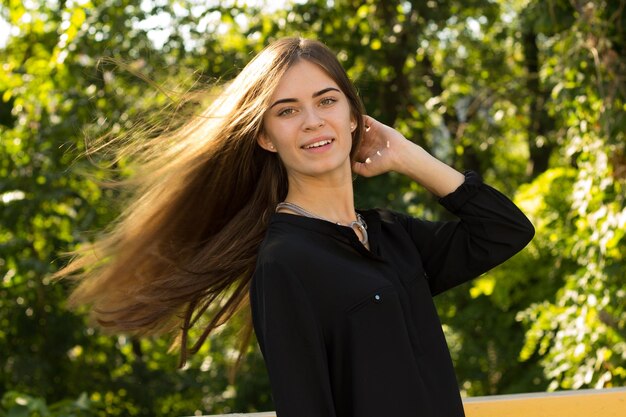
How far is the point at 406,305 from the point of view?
2.05 metres

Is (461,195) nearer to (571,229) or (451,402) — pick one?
(451,402)

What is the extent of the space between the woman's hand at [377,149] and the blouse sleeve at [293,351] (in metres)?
0.56

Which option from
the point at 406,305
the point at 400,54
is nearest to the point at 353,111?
the point at 406,305

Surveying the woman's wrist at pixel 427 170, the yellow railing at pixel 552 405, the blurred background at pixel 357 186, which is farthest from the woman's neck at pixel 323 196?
the blurred background at pixel 357 186

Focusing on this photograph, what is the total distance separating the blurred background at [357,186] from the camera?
4402 mm

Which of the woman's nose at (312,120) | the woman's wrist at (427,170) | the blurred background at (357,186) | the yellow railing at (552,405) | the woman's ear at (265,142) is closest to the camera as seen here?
the woman's nose at (312,120)

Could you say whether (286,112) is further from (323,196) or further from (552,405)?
(552,405)

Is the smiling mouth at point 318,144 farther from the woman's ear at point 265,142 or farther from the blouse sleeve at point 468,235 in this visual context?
the blouse sleeve at point 468,235

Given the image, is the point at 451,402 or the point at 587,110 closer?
the point at 451,402

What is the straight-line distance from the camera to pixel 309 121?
208cm

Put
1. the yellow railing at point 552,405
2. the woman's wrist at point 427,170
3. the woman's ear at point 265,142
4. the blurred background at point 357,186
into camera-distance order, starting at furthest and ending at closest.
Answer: the blurred background at point 357,186 → the yellow railing at point 552,405 → the woman's wrist at point 427,170 → the woman's ear at point 265,142

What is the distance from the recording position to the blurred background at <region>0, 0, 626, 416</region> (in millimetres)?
4402

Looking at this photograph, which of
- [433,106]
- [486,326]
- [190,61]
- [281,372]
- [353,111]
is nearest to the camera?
[281,372]

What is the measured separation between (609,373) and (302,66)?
273 centimetres
